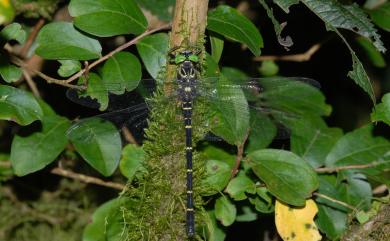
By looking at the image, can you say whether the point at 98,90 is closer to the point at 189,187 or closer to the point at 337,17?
the point at 189,187

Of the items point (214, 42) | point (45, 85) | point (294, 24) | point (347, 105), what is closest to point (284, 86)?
point (214, 42)

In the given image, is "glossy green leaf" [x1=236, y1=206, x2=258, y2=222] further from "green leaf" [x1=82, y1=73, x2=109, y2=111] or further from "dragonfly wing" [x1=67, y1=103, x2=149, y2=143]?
"green leaf" [x1=82, y1=73, x2=109, y2=111]

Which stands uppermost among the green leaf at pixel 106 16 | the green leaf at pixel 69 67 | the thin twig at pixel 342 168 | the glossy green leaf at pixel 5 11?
the green leaf at pixel 106 16

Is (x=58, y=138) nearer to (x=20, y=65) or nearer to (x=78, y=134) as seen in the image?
(x=78, y=134)

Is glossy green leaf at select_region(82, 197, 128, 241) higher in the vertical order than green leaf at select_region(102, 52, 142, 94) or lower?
lower

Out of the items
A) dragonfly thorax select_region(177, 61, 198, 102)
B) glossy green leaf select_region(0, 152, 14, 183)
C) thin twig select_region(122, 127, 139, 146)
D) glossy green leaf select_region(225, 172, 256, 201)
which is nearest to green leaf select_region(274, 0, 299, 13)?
dragonfly thorax select_region(177, 61, 198, 102)

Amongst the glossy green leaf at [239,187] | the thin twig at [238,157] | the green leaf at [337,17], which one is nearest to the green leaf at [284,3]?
the green leaf at [337,17]

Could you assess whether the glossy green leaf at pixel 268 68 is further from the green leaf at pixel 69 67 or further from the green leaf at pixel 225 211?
the green leaf at pixel 69 67

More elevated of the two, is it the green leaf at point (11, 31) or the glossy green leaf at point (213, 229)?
the green leaf at point (11, 31)
